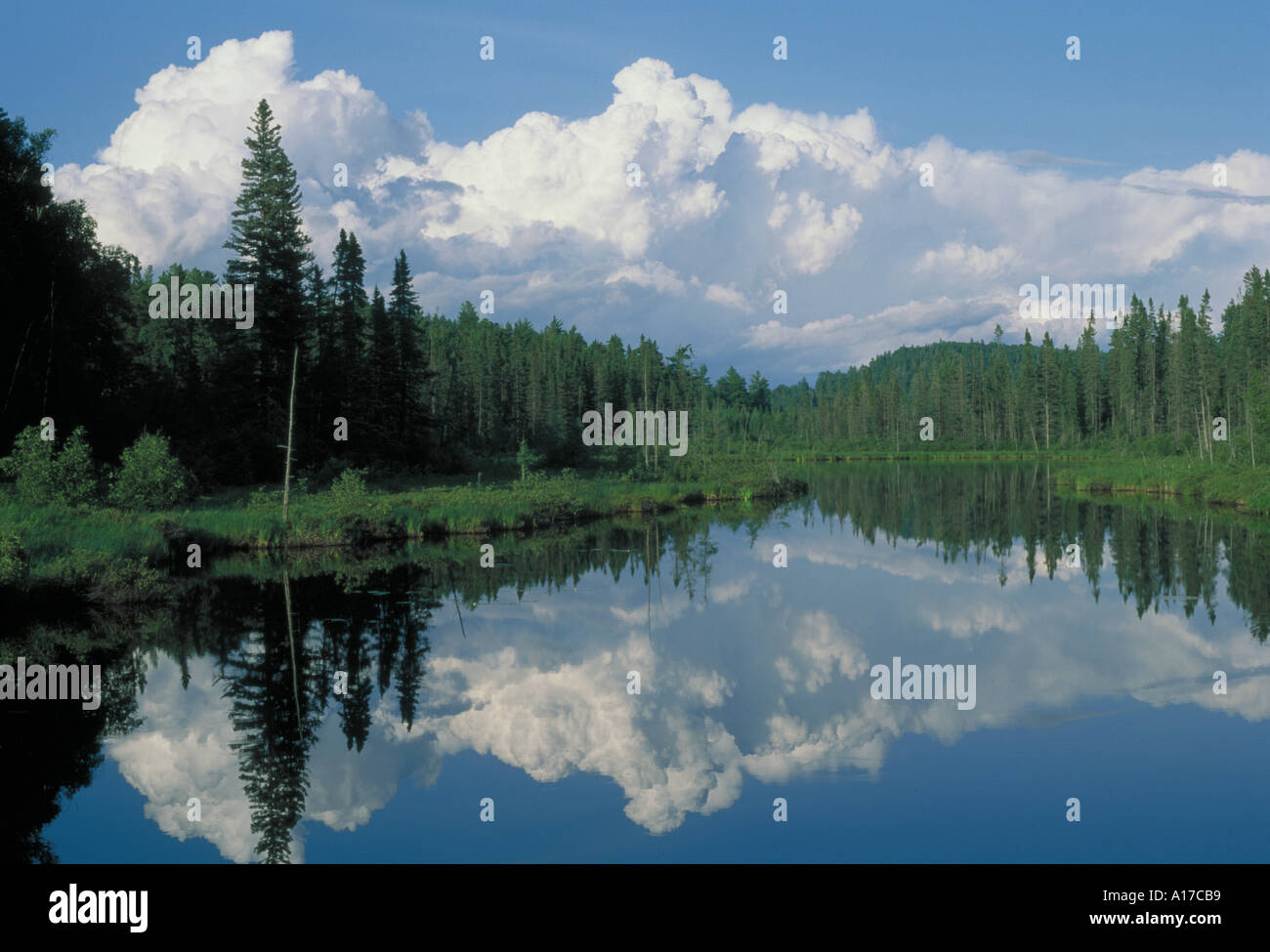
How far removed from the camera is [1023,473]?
273 ft

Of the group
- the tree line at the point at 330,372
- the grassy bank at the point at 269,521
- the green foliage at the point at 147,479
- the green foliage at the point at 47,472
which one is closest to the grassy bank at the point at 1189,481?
the tree line at the point at 330,372

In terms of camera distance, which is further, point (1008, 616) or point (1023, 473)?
point (1023, 473)

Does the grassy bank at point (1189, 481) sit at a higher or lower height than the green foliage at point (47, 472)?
lower

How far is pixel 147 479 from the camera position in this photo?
30.1 m

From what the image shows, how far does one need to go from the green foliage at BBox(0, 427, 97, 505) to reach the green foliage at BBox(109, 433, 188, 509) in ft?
4.60

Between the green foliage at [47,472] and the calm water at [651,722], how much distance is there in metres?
4.62

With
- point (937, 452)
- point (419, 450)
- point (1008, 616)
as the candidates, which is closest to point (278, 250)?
point (419, 450)

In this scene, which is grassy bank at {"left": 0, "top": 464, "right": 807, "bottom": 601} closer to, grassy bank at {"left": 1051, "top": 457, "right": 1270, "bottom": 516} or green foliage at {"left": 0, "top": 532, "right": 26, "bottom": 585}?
green foliage at {"left": 0, "top": 532, "right": 26, "bottom": 585}

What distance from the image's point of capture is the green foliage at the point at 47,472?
26.7m

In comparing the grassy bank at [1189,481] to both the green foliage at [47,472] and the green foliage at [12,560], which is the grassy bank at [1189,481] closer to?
the green foliage at [47,472]

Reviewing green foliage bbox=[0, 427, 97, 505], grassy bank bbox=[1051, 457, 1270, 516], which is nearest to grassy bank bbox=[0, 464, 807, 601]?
green foliage bbox=[0, 427, 97, 505]

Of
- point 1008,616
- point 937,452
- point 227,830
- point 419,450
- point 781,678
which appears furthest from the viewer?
point 937,452
